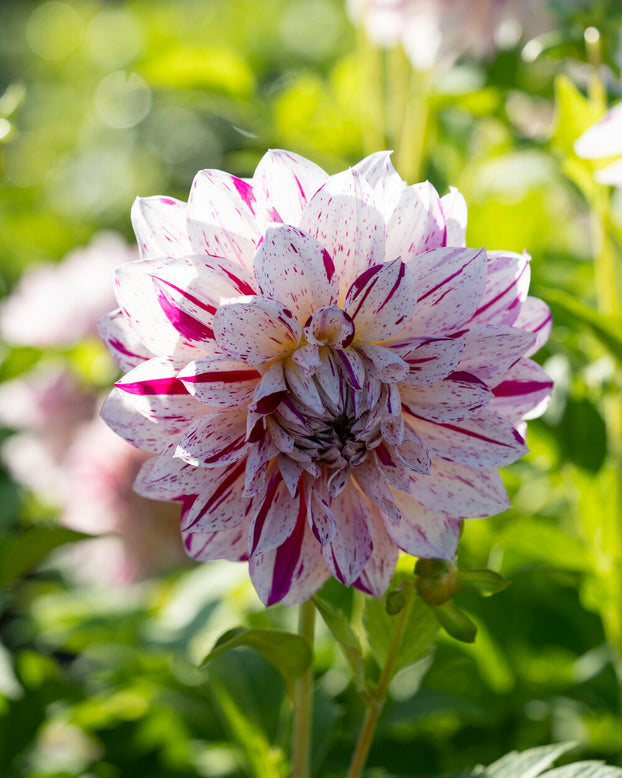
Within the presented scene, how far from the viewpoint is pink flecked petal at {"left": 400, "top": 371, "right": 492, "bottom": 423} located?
467 millimetres

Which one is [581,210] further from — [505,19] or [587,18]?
[587,18]

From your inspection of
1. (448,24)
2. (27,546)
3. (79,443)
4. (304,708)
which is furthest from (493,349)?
(79,443)

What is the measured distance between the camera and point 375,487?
484 mm

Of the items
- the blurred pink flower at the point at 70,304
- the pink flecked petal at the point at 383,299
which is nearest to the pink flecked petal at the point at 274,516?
the pink flecked petal at the point at 383,299

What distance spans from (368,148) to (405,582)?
768mm

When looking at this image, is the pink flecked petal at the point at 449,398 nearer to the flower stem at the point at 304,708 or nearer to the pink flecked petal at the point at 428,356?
the pink flecked petal at the point at 428,356

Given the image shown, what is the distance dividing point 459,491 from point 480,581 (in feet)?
0.17

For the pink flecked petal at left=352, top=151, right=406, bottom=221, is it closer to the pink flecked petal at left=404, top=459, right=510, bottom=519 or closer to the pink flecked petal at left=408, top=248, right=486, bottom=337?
the pink flecked petal at left=408, top=248, right=486, bottom=337

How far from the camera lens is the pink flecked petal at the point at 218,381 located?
46 centimetres

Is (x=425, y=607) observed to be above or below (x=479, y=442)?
below

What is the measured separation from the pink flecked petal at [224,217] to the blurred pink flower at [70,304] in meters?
0.82

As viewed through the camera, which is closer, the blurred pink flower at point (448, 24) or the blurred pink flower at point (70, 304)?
the blurred pink flower at point (448, 24)

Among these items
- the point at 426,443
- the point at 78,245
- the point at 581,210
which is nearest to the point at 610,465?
the point at 426,443

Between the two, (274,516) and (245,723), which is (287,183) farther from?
(245,723)
